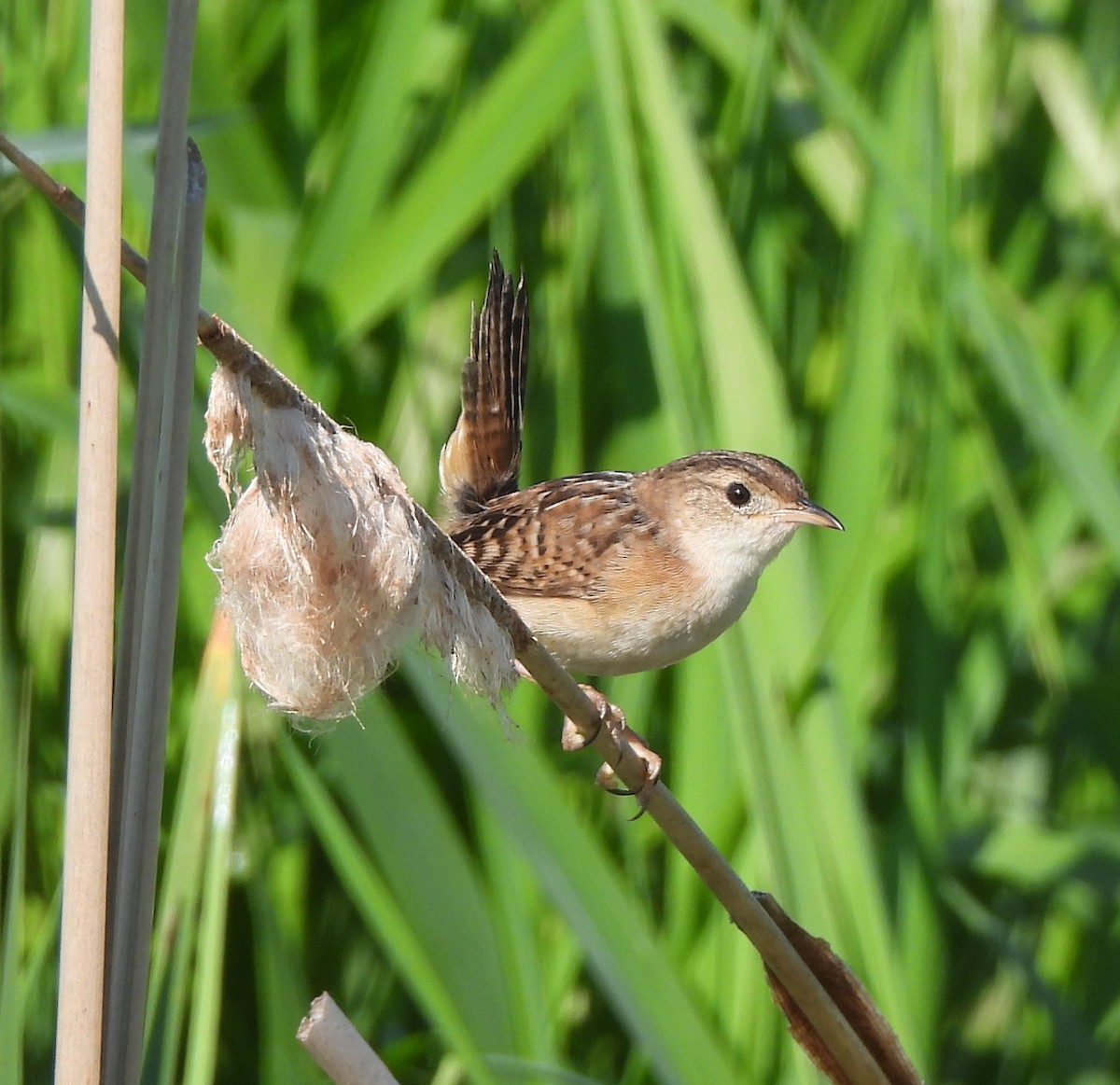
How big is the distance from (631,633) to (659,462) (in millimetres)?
376

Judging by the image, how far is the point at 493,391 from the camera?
2.55m

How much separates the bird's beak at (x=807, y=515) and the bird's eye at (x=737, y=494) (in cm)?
12

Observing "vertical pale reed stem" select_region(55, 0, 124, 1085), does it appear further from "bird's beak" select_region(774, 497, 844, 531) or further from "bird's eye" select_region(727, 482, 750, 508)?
"bird's eye" select_region(727, 482, 750, 508)

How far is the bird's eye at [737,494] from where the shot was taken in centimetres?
253

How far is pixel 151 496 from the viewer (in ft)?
3.11

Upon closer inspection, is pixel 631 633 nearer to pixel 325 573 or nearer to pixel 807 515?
pixel 807 515

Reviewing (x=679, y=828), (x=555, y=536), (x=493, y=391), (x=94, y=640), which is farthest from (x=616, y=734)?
(x=94, y=640)

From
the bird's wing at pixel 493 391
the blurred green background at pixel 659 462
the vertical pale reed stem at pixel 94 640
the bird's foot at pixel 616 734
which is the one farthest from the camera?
the bird's wing at pixel 493 391

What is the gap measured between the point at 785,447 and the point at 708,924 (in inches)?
29.9

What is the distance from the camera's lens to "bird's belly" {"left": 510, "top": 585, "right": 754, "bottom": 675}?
7.54 ft

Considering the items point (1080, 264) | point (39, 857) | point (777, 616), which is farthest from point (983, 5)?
point (39, 857)

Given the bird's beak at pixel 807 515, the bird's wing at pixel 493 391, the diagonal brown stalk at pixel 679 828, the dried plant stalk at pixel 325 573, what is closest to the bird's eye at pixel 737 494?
the bird's beak at pixel 807 515

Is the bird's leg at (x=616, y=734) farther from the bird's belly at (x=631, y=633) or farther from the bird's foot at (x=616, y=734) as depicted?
the bird's belly at (x=631, y=633)

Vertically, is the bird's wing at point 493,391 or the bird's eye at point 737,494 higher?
the bird's wing at point 493,391
